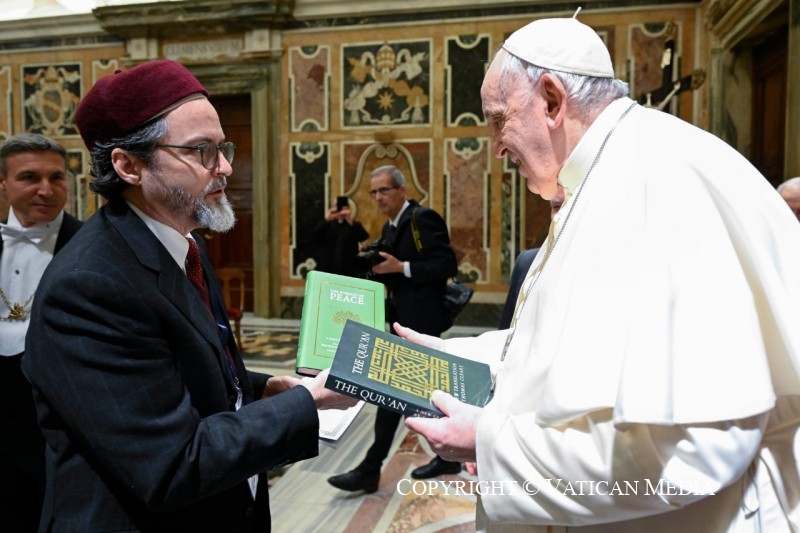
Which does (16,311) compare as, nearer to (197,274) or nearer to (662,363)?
(197,274)

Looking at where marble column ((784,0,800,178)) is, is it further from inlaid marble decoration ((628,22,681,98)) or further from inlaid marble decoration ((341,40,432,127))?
inlaid marble decoration ((341,40,432,127))

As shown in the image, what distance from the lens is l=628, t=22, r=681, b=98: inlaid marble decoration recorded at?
7.76 m

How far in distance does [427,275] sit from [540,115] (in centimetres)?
241

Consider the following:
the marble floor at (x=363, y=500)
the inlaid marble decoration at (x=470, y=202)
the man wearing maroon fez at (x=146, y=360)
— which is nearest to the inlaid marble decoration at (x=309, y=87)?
the inlaid marble decoration at (x=470, y=202)

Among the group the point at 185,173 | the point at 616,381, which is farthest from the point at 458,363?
the point at 185,173

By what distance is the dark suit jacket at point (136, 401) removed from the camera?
1.15 m

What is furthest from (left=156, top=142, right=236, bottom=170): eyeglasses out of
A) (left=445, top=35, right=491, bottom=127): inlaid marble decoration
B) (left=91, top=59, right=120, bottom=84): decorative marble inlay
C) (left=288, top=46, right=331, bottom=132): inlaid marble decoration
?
(left=91, top=59, right=120, bottom=84): decorative marble inlay

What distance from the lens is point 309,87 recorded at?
870cm

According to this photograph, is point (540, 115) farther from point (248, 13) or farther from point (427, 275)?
point (248, 13)

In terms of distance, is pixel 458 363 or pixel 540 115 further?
pixel 458 363

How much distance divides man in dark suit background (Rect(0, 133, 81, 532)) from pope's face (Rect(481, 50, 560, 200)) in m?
1.95

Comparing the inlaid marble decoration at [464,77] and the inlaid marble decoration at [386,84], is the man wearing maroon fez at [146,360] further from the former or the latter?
the inlaid marble decoration at [386,84]

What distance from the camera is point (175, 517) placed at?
1.29 m

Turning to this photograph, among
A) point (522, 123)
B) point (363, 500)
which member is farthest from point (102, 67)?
point (522, 123)
